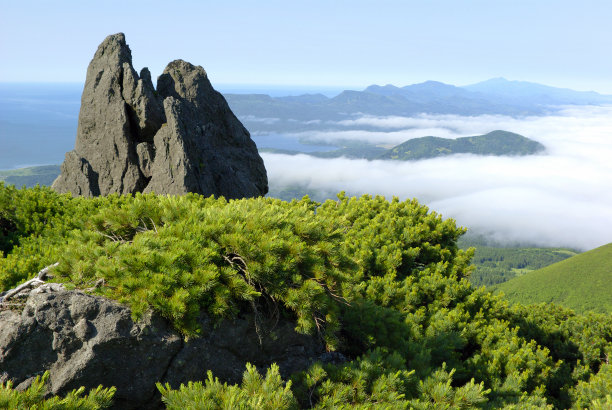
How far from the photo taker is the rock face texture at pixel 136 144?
2345 centimetres

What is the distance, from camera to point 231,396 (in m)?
4.64

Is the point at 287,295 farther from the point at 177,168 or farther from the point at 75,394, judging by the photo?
the point at 177,168

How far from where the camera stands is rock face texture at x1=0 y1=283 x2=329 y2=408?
4.98 metres

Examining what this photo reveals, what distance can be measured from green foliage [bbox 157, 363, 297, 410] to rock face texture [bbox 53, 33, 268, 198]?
60.5 feet

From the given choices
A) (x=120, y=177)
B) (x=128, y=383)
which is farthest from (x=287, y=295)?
(x=120, y=177)

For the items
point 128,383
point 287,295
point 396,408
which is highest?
point 287,295

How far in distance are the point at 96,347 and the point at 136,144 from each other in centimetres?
2286

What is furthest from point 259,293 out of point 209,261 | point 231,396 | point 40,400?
point 40,400

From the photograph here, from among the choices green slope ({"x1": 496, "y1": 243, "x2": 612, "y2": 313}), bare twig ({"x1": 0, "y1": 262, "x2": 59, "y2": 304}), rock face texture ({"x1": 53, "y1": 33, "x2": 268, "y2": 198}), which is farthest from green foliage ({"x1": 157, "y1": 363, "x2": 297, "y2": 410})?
green slope ({"x1": 496, "y1": 243, "x2": 612, "y2": 313})

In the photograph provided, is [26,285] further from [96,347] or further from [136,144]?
[136,144]

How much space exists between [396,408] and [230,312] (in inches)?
124

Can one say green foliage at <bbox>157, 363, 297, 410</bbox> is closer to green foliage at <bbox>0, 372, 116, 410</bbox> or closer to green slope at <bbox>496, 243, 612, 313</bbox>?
green foliage at <bbox>0, 372, 116, 410</bbox>

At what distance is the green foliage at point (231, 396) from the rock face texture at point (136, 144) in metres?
18.5

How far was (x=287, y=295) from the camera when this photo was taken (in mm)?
6527
